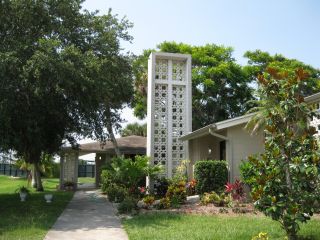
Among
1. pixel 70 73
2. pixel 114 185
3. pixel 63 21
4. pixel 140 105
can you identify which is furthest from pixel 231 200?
pixel 140 105

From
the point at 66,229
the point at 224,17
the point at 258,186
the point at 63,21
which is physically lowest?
the point at 66,229

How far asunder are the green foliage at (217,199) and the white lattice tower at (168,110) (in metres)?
4.03

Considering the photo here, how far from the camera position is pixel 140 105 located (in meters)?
33.1

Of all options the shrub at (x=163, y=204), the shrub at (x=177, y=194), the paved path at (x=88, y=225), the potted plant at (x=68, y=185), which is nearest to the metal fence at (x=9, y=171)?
the potted plant at (x=68, y=185)

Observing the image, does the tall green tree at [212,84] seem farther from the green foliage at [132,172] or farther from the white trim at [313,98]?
the white trim at [313,98]

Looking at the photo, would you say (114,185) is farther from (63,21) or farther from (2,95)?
(63,21)

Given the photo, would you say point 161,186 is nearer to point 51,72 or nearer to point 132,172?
point 132,172

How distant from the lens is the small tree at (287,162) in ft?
24.5

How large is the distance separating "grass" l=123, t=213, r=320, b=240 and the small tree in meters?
1.13

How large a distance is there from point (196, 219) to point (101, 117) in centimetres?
915

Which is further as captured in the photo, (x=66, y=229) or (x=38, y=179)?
(x=38, y=179)

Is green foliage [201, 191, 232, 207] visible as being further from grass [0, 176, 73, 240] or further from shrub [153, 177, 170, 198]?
grass [0, 176, 73, 240]

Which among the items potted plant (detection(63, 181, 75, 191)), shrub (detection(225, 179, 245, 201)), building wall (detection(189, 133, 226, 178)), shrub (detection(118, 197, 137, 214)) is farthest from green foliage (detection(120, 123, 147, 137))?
shrub (detection(118, 197, 137, 214))

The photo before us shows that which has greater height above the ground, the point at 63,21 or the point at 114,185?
the point at 63,21
